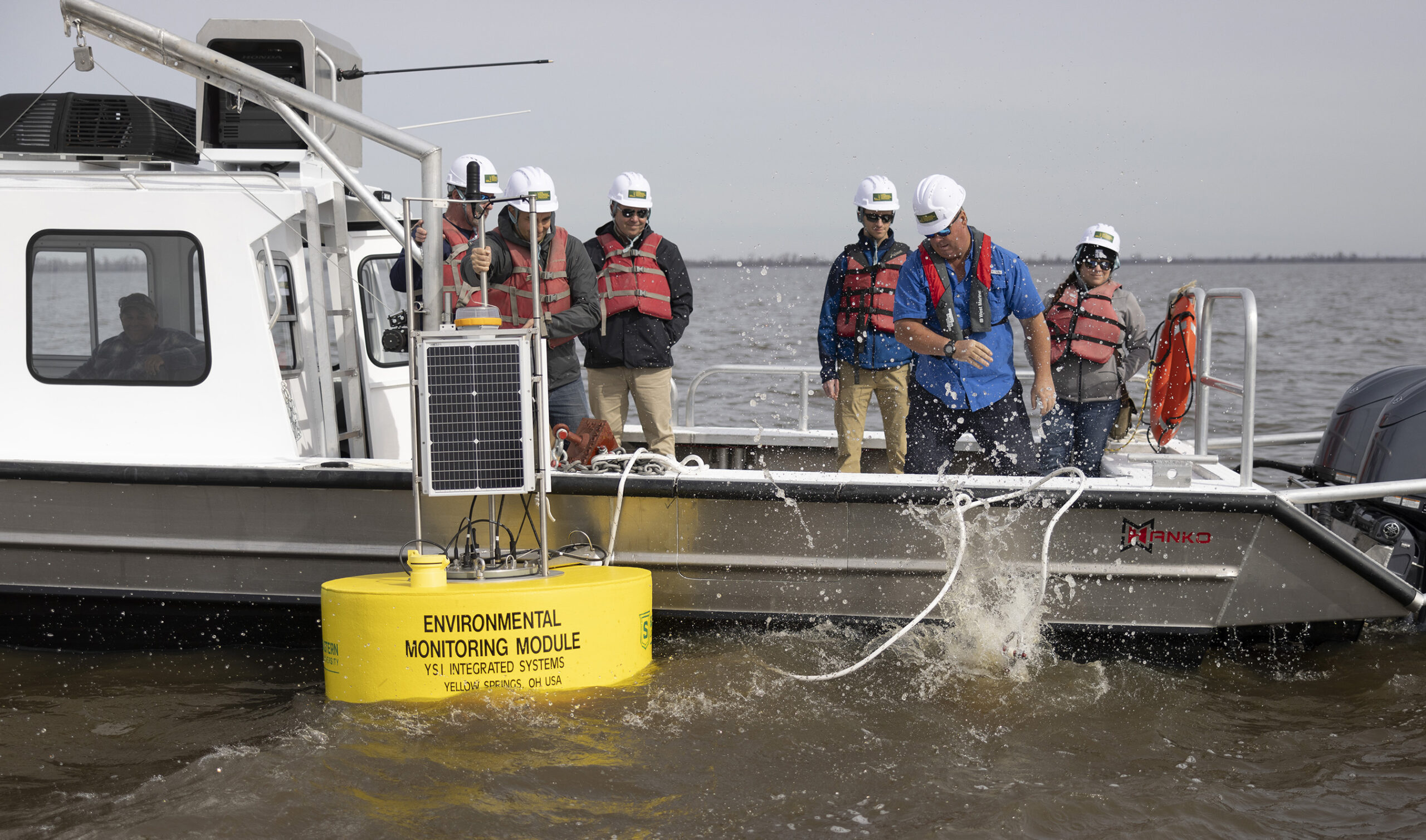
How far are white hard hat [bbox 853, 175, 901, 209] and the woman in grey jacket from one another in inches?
39.4

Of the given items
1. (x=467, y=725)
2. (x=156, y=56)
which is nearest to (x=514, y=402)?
(x=467, y=725)

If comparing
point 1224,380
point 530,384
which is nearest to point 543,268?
point 530,384

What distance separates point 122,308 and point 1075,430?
4553 mm

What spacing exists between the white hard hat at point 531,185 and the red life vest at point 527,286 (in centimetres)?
16

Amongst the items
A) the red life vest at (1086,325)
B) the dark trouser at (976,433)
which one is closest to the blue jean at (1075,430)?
the red life vest at (1086,325)

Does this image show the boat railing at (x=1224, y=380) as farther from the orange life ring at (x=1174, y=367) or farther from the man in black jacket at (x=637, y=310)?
the man in black jacket at (x=637, y=310)

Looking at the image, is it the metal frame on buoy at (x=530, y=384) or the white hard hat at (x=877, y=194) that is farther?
the white hard hat at (x=877, y=194)

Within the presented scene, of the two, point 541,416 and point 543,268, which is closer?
point 541,416

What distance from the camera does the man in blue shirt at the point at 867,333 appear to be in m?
5.87

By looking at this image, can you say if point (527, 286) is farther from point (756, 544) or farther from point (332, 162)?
point (756, 544)

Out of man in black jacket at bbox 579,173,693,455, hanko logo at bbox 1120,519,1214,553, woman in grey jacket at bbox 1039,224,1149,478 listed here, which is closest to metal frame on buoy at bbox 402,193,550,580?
man in black jacket at bbox 579,173,693,455

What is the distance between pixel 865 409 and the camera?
598cm

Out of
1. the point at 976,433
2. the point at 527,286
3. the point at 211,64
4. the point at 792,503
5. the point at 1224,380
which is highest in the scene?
the point at 211,64

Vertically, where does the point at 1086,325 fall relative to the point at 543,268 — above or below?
below
